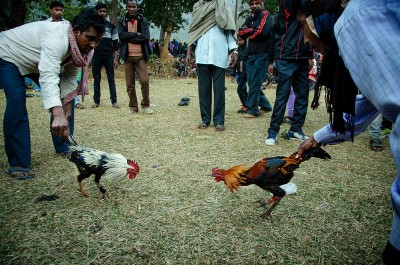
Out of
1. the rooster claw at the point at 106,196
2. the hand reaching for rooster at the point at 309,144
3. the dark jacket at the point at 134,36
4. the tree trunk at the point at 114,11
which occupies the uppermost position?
the tree trunk at the point at 114,11

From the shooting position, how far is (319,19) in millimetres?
1455

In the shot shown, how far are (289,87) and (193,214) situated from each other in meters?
2.73

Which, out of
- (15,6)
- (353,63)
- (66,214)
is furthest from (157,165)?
(15,6)

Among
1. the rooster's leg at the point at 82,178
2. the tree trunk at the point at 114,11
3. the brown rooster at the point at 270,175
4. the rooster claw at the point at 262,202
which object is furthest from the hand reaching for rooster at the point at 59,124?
the tree trunk at the point at 114,11

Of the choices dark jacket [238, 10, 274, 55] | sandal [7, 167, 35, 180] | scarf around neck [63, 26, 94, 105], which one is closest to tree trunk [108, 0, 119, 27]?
dark jacket [238, 10, 274, 55]

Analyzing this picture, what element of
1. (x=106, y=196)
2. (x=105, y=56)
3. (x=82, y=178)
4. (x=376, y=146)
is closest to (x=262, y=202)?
(x=106, y=196)

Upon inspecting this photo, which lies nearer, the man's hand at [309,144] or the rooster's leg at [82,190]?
the man's hand at [309,144]

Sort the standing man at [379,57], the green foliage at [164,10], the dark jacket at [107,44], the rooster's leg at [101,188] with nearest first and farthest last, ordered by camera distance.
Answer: the standing man at [379,57] → the rooster's leg at [101,188] → the dark jacket at [107,44] → the green foliage at [164,10]

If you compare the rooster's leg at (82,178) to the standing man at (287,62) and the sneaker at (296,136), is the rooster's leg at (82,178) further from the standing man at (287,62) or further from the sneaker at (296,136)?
the sneaker at (296,136)

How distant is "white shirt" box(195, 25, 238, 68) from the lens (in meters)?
5.08

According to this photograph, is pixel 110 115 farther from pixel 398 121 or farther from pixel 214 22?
pixel 398 121

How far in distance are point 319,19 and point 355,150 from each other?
3.58 meters

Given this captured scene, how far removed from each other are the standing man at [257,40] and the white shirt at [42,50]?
3942mm

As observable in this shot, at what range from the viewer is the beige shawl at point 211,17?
504 centimetres
